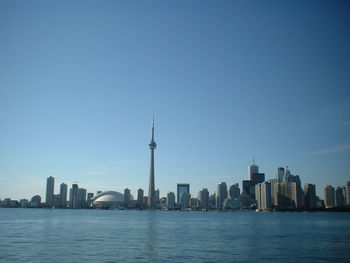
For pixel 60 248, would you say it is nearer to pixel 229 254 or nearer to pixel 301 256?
pixel 229 254

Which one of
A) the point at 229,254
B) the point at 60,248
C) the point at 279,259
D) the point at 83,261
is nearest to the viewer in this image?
the point at 83,261

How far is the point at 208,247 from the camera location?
164 ft

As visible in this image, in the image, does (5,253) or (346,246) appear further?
(346,246)

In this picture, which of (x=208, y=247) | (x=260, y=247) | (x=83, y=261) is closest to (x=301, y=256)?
(x=260, y=247)

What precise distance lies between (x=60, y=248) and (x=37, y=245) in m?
4.80

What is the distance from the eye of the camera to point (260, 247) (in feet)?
167

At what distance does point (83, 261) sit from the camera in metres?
37.4

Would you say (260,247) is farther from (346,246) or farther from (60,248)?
(60,248)

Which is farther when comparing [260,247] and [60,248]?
[260,247]

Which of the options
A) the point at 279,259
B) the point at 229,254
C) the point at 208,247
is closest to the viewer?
the point at 279,259

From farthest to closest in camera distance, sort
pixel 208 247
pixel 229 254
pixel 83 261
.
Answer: pixel 208 247 → pixel 229 254 → pixel 83 261

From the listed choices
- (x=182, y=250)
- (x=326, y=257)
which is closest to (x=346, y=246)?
(x=326, y=257)

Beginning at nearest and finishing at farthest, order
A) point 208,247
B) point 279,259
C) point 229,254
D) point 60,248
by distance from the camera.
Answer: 1. point 279,259
2. point 229,254
3. point 60,248
4. point 208,247

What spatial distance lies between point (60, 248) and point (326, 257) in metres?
34.5
